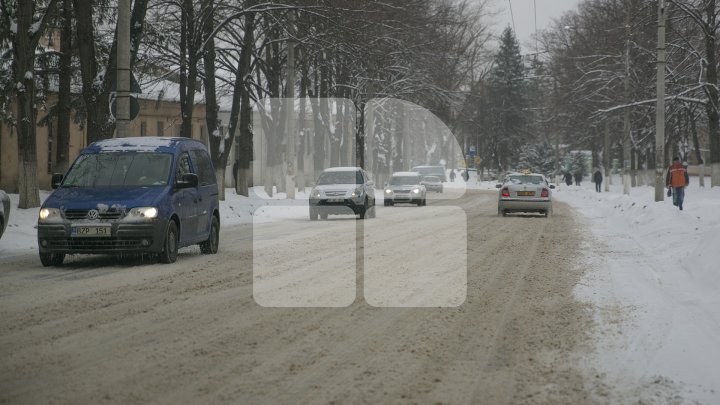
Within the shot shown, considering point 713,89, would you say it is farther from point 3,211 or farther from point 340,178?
point 3,211

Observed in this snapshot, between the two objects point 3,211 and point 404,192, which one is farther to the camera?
point 404,192

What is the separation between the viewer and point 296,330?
8.59 metres

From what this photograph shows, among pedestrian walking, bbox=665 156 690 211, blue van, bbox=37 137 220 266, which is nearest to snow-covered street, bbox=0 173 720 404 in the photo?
blue van, bbox=37 137 220 266

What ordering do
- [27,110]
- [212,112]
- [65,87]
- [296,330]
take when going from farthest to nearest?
[212,112] → [65,87] → [27,110] → [296,330]

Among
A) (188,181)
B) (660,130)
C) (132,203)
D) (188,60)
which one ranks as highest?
(188,60)

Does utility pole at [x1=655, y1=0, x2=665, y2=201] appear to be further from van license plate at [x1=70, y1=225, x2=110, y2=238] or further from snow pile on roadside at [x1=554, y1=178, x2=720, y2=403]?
van license plate at [x1=70, y1=225, x2=110, y2=238]

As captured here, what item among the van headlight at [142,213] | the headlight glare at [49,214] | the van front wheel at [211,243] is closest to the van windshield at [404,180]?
the van front wheel at [211,243]

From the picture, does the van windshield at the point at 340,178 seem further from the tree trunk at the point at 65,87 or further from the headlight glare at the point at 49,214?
the headlight glare at the point at 49,214

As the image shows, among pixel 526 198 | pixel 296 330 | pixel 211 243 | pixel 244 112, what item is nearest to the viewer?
pixel 296 330

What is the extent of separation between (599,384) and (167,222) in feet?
30.2

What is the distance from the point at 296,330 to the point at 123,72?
13.5 m

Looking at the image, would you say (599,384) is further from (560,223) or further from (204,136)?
(204,136)

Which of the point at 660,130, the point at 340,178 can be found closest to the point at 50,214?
the point at 340,178
